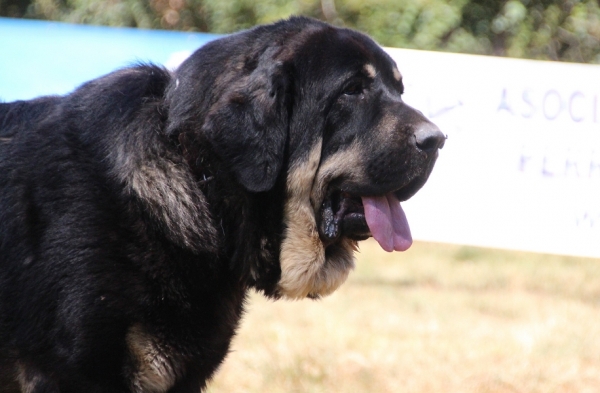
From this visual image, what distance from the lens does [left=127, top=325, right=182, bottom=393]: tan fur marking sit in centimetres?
277

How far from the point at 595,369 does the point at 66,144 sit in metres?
3.50

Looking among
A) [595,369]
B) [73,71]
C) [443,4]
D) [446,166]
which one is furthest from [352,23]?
[595,369]

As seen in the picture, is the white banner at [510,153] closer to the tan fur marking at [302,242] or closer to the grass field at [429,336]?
the grass field at [429,336]

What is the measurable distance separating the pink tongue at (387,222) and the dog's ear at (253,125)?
0.42 meters

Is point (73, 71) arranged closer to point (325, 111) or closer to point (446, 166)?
point (446, 166)

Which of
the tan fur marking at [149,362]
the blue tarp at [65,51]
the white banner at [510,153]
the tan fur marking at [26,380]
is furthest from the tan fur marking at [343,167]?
the white banner at [510,153]

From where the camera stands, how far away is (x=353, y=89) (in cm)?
313

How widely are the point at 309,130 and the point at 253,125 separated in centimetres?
23

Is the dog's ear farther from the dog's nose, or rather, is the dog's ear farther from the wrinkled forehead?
the dog's nose

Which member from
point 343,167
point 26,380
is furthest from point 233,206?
point 26,380

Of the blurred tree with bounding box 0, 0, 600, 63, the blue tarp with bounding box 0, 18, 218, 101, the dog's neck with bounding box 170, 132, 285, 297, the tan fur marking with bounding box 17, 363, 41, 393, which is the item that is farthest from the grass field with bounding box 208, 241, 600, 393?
the blurred tree with bounding box 0, 0, 600, 63

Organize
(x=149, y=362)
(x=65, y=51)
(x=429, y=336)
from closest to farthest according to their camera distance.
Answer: (x=149, y=362) → (x=429, y=336) → (x=65, y=51)

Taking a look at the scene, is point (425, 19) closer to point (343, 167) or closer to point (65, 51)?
point (65, 51)

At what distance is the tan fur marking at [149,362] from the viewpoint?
2.77 meters
